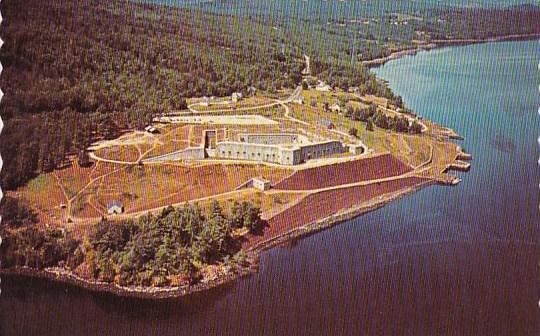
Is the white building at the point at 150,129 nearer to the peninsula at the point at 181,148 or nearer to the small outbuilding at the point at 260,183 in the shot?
the peninsula at the point at 181,148

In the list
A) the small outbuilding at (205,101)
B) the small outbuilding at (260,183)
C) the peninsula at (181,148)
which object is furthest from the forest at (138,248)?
the small outbuilding at (205,101)

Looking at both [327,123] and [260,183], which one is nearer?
[260,183]

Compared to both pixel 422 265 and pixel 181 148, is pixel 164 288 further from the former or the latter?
pixel 422 265

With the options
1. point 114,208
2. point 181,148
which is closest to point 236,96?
point 181,148

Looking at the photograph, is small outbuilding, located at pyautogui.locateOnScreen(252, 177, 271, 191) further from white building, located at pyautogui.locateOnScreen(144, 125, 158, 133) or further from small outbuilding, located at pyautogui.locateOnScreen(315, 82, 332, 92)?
small outbuilding, located at pyautogui.locateOnScreen(315, 82, 332, 92)

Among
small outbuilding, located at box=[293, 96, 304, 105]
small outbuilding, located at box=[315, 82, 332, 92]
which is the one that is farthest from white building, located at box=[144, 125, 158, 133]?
small outbuilding, located at box=[315, 82, 332, 92]

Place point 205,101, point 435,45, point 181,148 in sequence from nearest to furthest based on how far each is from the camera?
point 181,148
point 205,101
point 435,45

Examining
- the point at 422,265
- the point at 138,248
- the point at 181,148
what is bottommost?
the point at 422,265
